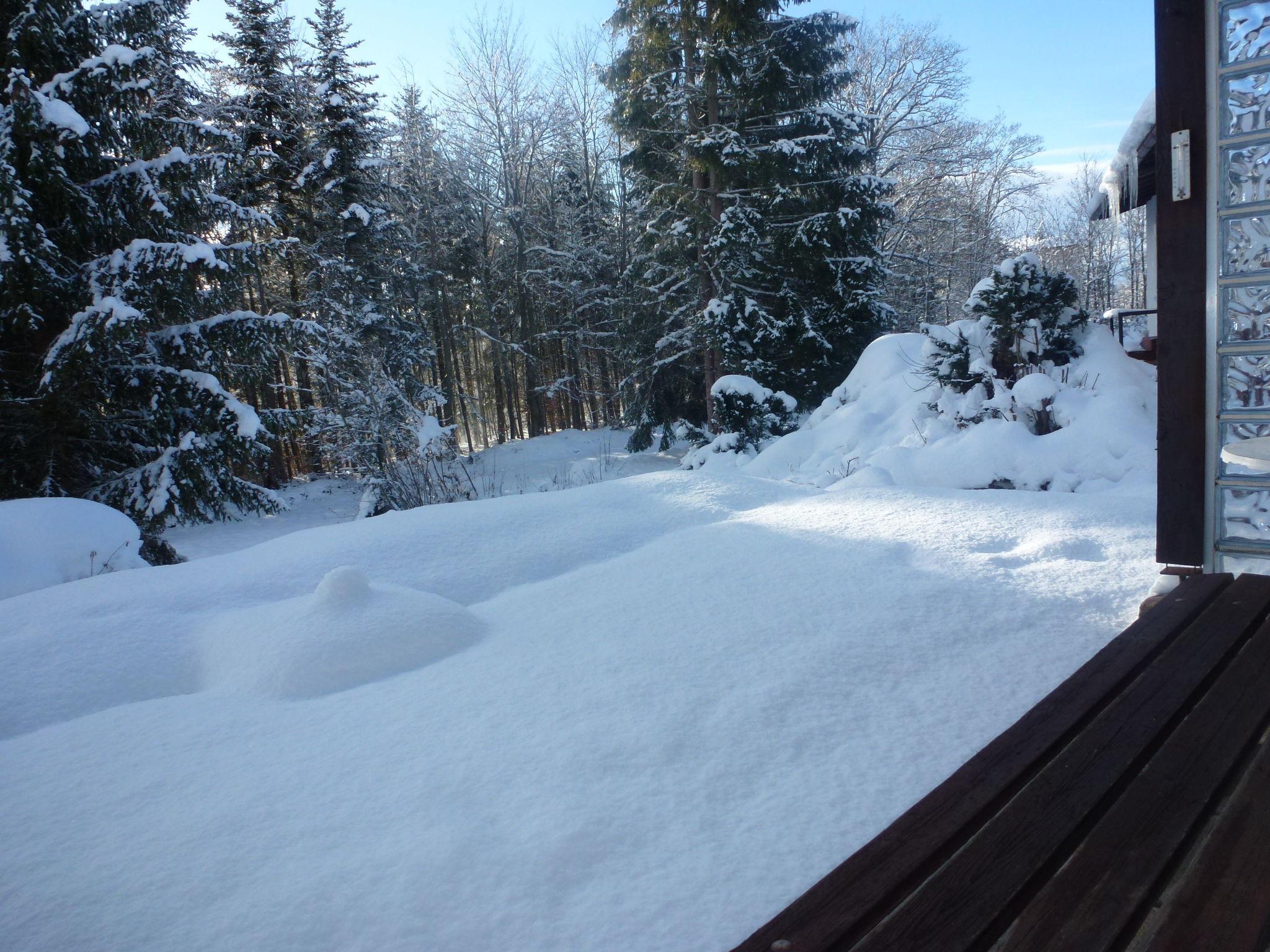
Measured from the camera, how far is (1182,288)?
87.9 inches

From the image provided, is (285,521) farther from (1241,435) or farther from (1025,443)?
(1241,435)

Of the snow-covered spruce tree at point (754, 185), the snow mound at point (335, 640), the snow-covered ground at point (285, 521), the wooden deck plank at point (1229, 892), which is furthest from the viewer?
the snow-covered spruce tree at point (754, 185)

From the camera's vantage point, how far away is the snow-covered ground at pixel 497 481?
9.28 m

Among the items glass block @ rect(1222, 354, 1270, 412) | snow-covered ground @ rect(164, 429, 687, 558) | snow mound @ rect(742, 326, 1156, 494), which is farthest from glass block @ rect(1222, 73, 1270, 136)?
snow-covered ground @ rect(164, 429, 687, 558)

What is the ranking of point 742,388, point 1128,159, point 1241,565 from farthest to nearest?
point 742,388
point 1128,159
point 1241,565

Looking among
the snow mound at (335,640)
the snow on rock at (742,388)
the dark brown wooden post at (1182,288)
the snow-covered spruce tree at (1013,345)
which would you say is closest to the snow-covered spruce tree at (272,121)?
the snow on rock at (742,388)

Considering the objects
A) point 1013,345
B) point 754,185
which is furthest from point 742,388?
point 754,185

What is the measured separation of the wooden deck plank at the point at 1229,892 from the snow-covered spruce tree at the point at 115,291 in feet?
26.1

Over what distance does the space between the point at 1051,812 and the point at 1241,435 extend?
5.79 ft

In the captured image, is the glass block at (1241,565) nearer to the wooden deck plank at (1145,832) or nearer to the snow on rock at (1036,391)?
the wooden deck plank at (1145,832)

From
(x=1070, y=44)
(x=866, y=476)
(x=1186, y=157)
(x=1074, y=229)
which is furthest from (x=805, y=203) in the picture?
(x=1074, y=229)

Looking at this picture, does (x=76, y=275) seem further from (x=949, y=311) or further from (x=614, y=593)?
(x=949, y=311)

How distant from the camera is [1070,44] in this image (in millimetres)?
11789

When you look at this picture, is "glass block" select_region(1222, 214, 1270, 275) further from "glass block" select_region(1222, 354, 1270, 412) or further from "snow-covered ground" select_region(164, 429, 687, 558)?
"snow-covered ground" select_region(164, 429, 687, 558)
